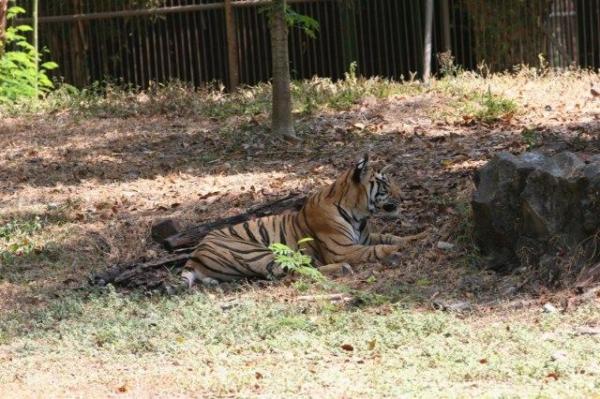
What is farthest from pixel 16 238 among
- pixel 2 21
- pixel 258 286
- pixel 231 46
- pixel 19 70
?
pixel 231 46

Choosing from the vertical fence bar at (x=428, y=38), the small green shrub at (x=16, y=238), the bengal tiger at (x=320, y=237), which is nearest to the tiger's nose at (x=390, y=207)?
the bengal tiger at (x=320, y=237)

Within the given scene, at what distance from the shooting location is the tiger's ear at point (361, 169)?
9.89 meters

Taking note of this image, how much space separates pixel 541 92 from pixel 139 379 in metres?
9.54

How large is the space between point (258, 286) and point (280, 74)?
5.10m

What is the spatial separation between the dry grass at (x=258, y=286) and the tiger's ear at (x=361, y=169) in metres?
0.71

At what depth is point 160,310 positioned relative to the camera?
8578 mm

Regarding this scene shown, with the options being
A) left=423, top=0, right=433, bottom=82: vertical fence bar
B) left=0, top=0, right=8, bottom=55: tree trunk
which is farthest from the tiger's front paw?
left=0, top=0, right=8, bottom=55: tree trunk

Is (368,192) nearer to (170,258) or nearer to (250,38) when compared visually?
(170,258)

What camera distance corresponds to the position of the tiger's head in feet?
32.6

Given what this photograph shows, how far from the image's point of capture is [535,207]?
853 centimetres

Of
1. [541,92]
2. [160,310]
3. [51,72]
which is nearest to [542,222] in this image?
[160,310]

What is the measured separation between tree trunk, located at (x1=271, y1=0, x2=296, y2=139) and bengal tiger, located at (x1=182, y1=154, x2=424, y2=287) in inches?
153

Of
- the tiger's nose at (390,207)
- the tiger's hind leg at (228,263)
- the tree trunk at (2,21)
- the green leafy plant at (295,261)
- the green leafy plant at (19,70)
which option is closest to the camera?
the green leafy plant at (295,261)

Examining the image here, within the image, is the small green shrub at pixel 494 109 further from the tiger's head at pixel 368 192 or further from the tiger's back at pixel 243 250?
the tiger's back at pixel 243 250
